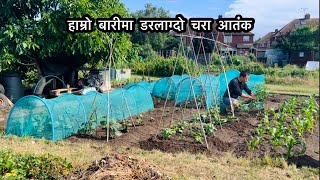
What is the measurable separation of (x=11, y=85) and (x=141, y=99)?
472 cm

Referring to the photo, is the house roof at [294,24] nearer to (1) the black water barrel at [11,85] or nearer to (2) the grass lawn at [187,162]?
(1) the black water barrel at [11,85]

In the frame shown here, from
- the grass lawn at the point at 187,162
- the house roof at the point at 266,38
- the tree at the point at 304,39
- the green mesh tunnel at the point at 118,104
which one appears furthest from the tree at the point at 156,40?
the grass lawn at the point at 187,162

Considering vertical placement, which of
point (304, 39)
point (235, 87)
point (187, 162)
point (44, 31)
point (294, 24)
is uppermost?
point (294, 24)

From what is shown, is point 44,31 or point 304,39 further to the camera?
point 304,39

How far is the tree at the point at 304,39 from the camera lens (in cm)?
4056

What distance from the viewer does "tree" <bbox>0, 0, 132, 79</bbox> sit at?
32.8 feet

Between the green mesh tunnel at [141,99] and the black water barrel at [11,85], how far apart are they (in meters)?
4.29

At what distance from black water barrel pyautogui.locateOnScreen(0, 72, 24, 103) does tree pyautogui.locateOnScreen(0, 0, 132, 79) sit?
0.34m

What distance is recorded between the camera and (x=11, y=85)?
36.4 feet

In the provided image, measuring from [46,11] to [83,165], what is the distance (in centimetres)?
719

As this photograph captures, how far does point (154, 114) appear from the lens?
30.7ft

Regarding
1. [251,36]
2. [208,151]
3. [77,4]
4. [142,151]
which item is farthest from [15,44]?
[251,36]

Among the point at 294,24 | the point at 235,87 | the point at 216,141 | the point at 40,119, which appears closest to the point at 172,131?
the point at 216,141

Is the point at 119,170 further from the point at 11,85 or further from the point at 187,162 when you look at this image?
the point at 11,85
